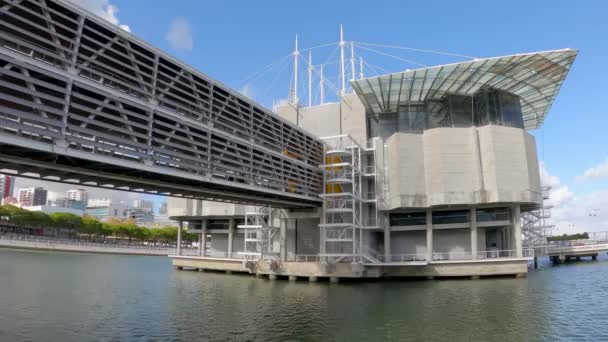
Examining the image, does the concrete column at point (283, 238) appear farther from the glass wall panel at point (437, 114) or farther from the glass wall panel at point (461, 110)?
the glass wall panel at point (461, 110)

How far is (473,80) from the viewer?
50.8 metres

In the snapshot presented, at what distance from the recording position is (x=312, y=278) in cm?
4434

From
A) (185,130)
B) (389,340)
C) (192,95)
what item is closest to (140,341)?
(389,340)

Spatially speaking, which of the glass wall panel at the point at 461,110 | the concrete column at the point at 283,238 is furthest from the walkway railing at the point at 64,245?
the glass wall panel at the point at 461,110

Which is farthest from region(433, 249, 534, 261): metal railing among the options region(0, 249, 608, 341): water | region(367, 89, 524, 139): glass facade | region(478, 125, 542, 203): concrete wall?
region(367, 89, 524, 139): glass facade

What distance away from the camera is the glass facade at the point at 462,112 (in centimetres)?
5347

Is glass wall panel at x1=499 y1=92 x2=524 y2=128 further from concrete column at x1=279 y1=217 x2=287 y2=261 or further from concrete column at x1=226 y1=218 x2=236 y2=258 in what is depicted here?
concrete column at x1=226 y1=218 x2=236 y2=258

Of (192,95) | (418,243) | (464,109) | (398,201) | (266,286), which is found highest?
(464,109)

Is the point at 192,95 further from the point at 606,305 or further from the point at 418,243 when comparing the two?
the point at 418,243

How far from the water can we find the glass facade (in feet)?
74.0

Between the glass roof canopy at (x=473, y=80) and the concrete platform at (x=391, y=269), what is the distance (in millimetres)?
21668

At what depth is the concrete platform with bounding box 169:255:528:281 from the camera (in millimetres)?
43812

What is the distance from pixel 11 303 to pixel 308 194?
28.1 meters

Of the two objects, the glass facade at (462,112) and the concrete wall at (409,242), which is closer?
the glass facade at (462,112)
